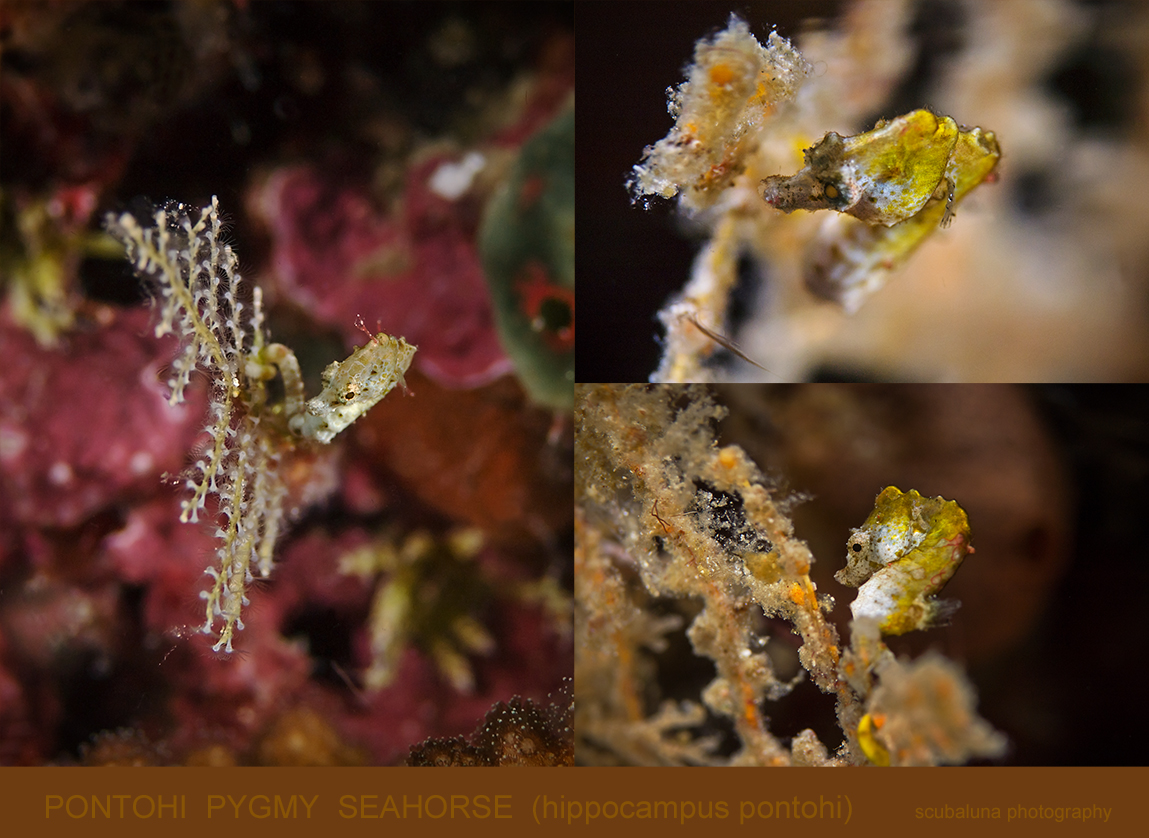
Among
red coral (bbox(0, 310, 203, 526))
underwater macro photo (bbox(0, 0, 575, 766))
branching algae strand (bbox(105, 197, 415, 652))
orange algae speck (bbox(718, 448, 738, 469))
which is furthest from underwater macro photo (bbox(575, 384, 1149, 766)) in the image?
red coral (bbox(0, 310, 203, 526))

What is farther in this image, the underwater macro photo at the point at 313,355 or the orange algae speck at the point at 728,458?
the underwater macro photo at the point at 313,355

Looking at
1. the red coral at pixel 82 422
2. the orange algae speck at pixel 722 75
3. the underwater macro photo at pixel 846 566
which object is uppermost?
the orange algae speck at pixel 722 75

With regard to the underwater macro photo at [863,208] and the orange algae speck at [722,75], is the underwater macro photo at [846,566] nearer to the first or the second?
the underwater macro photo at [863,208]

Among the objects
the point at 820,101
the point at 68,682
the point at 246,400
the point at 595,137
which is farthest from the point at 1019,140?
the point at 68,682

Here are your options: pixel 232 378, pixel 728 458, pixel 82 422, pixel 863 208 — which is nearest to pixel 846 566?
pixel 728 458

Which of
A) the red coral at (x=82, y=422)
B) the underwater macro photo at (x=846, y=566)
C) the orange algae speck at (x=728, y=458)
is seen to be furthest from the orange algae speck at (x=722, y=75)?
the red coral at (x=82, y=422)

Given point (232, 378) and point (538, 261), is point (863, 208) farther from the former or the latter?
point (232, 378)
